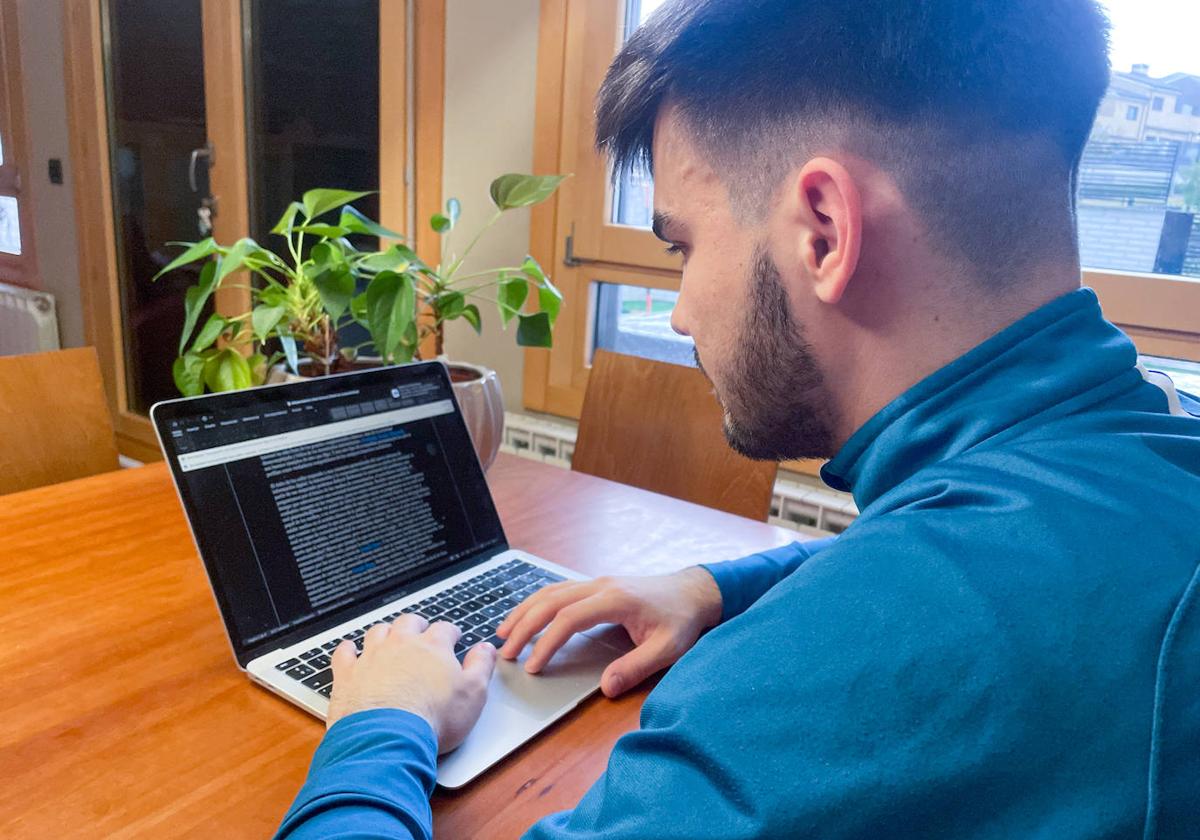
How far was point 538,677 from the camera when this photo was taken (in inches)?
31.4

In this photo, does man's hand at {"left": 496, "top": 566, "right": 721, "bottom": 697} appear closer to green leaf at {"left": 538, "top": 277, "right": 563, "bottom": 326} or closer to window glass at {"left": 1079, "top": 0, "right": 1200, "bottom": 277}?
green leaf at {"left": 538, "top": 277, "right": 563, "bottom": 326}

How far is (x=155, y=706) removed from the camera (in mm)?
743

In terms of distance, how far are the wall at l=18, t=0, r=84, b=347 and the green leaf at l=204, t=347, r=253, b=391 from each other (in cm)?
272

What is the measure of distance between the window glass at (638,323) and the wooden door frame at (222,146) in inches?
24.4

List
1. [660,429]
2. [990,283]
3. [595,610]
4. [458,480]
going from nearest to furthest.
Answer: [990,283]
[595,610]
[458,480]
[660,429]

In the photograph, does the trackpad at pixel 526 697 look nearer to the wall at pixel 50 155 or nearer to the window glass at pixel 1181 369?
the window glass at pixel 1181 369

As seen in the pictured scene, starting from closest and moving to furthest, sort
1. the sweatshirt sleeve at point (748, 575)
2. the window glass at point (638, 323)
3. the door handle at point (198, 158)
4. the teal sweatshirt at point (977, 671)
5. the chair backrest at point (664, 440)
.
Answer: the teal sweatshirt at point (977, 671)
the sweatshirt sleeve at point (748, 575)
the chair backrest at point (664, 440)
the window glass at point (638, 323)
the door handle at point (198, 158)

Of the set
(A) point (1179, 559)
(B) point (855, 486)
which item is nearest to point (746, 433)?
(B) point (855, 486)

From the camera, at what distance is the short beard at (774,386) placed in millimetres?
625

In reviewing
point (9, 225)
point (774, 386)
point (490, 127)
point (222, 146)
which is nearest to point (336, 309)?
point (774, 386)

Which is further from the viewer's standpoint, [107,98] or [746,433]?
[107,98]

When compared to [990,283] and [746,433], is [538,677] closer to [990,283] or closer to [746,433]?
[746,433]

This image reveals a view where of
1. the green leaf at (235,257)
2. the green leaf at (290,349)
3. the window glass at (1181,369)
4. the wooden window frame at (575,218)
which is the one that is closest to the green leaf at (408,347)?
the green leaf at (290,349)

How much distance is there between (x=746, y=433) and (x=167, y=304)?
10.9 feet
